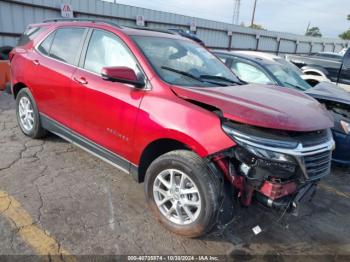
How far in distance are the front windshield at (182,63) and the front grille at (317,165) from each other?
4.20ft

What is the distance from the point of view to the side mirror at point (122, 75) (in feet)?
9.87

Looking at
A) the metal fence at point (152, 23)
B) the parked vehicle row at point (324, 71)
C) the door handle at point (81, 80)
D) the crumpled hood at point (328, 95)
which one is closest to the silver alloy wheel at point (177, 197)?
the door handle at point (81, 80)

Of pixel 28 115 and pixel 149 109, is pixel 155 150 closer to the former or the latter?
pixel 149 109

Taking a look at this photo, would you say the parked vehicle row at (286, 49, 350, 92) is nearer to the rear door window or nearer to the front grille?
the front grille

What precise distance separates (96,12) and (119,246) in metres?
12.8

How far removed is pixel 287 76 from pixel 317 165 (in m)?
4.22

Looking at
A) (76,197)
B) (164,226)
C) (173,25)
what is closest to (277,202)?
(164,226)

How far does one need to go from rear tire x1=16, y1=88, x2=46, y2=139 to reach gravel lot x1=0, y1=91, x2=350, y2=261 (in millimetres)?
348

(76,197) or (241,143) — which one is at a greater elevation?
(241,143)

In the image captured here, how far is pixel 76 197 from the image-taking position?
3.47 meters

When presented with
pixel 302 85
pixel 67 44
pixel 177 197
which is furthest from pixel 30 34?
pixel 302 85

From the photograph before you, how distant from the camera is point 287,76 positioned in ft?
21.7

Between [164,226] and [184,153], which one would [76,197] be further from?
[184,153]

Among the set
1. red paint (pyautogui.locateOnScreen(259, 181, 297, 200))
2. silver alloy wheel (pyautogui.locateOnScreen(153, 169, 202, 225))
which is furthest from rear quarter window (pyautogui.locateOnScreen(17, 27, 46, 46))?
red paint (pyautogui.locateOnScreen(259, 181, 297, 200))
